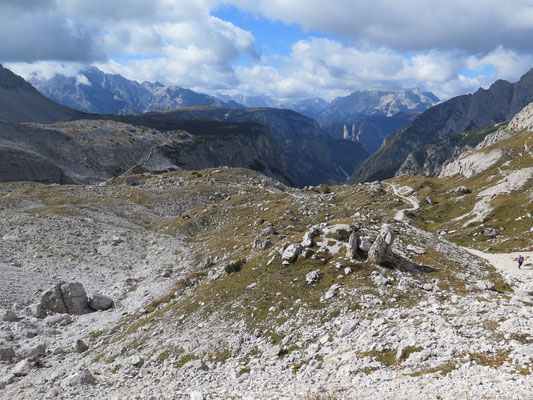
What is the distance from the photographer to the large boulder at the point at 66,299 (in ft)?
120

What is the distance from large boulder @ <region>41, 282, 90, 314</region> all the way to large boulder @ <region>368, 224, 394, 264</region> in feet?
104

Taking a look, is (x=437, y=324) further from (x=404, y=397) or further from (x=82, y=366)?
(x=82, y=366)

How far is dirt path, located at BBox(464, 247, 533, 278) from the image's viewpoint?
38.3 m

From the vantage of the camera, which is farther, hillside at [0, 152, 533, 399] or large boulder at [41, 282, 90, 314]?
large boulder at [41, 282, 90, 314]

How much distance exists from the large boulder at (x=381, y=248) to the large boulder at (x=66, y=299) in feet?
104

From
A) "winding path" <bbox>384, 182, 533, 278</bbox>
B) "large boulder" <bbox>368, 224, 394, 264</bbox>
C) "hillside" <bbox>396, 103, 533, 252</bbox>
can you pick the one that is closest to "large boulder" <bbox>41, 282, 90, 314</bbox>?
"large boulder" <bbox>368, 224, 394, 264</bbox>

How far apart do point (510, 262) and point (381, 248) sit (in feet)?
81.5

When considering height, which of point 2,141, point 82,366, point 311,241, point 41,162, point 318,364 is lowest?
point 82,366

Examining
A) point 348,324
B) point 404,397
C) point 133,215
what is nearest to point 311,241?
point 348,324

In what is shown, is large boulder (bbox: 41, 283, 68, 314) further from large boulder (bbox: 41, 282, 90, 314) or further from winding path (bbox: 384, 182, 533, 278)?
winding path (bbox: 384, 182, 533, 278)

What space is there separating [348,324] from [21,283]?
129 ft

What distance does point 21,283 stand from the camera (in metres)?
40.4

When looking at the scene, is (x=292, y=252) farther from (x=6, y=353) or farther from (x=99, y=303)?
(x=6, y=353)

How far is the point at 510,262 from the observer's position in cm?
4328
